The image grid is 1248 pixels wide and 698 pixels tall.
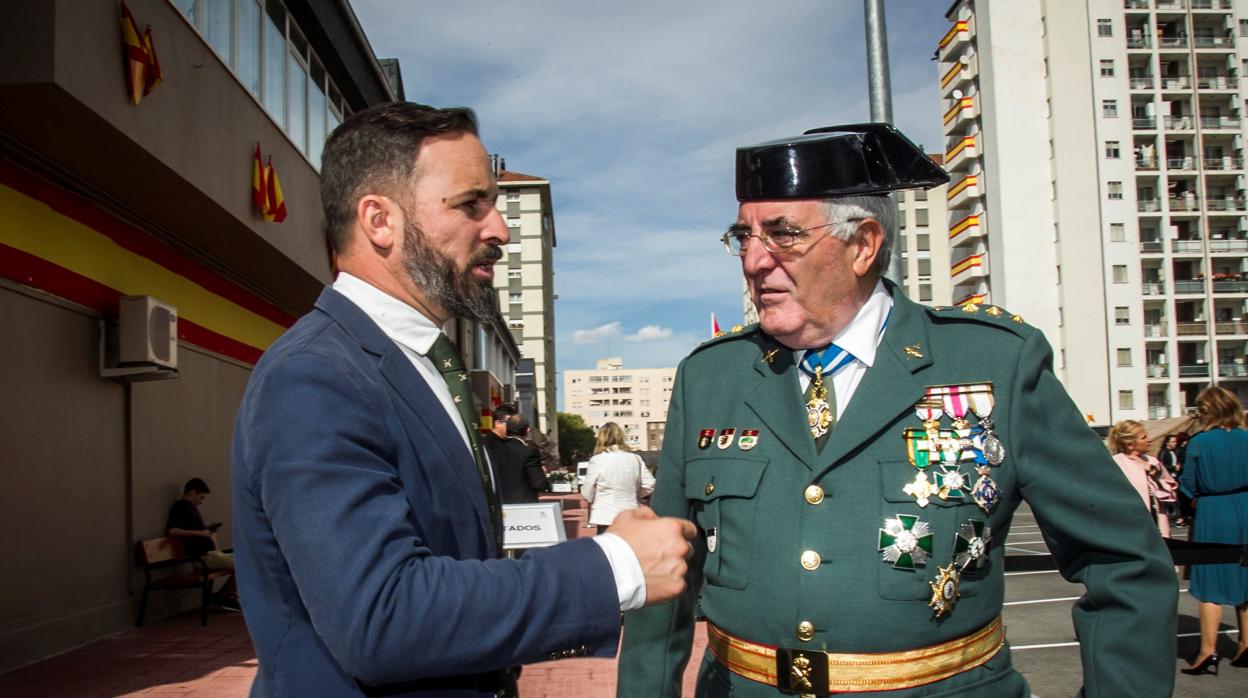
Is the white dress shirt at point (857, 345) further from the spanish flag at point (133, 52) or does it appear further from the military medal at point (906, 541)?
the spanish flag at point (133, 52)

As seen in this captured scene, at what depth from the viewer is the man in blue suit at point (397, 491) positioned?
4.85 feet

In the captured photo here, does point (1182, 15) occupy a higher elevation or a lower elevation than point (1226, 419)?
higher

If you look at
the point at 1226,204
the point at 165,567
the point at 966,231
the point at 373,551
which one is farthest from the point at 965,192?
the point at 373,551

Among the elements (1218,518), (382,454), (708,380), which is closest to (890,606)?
(708,380)

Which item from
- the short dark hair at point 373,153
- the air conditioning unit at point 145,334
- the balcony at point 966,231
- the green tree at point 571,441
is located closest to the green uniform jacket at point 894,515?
the short dark hair at point 373,153

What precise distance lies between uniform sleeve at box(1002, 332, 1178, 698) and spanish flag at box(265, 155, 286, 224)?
959 centimetres

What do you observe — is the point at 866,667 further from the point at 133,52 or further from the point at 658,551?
the point at 133,52

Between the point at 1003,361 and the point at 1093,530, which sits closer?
the point at 1093,530

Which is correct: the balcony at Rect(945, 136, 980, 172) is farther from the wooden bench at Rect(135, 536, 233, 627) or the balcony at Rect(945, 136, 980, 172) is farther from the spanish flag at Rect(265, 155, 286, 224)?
the wooden bench at Rect(135, 536, 233, 627)

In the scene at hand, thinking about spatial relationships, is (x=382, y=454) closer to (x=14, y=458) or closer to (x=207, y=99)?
(x=14, y=458)

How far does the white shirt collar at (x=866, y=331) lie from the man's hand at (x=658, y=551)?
1011mm

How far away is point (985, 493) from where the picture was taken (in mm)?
2344

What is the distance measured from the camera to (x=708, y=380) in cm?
282

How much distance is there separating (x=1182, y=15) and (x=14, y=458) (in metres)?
64.0
